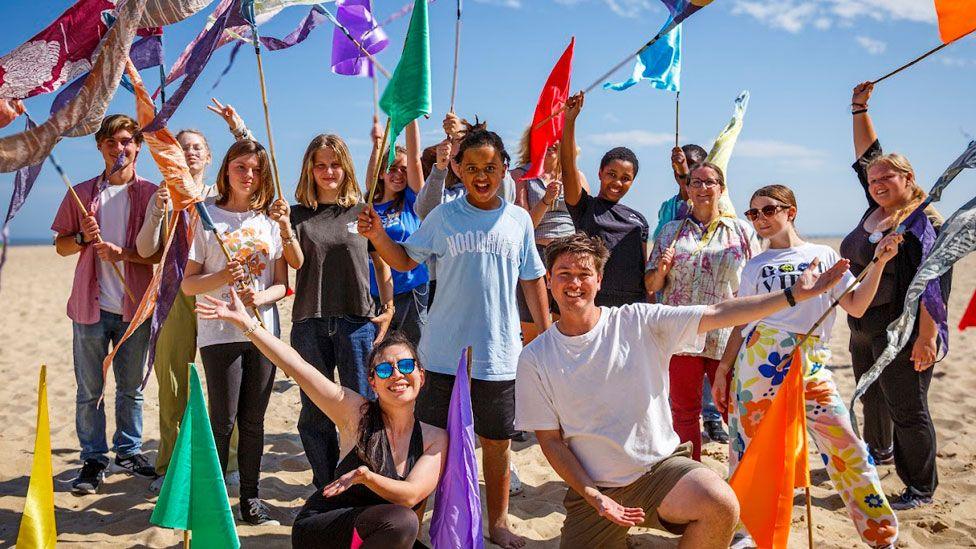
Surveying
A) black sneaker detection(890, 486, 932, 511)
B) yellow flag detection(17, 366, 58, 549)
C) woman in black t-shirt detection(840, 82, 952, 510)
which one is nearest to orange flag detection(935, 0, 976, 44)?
woman in black t-shirt detection(840, 82, 952, 510)

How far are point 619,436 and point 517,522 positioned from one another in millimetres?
1287

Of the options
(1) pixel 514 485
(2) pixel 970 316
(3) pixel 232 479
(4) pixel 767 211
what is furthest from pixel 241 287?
(2) pixel 970 316

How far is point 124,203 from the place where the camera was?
176 inches

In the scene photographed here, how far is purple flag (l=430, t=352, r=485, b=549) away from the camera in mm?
2996

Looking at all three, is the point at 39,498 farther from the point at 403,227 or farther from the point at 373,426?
the point at 403,227

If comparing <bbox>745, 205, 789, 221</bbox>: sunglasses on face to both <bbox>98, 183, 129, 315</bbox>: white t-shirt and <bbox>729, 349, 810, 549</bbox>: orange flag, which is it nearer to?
<bbox>729, 349, 810, 549</bbox>: orange flag

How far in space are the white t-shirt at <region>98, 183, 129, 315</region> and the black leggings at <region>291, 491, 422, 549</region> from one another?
2247mm

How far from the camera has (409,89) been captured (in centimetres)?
325

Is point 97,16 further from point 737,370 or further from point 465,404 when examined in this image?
Result: point 737,370

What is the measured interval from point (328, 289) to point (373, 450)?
1.22 m

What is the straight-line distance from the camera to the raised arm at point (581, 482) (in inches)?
111

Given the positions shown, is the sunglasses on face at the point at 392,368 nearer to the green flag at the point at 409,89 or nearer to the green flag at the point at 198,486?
the green flag at the point at 198,486

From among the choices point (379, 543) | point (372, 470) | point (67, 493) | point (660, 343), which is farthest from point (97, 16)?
point (67, 493)

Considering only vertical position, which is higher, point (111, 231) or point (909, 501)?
point (111, 231)
